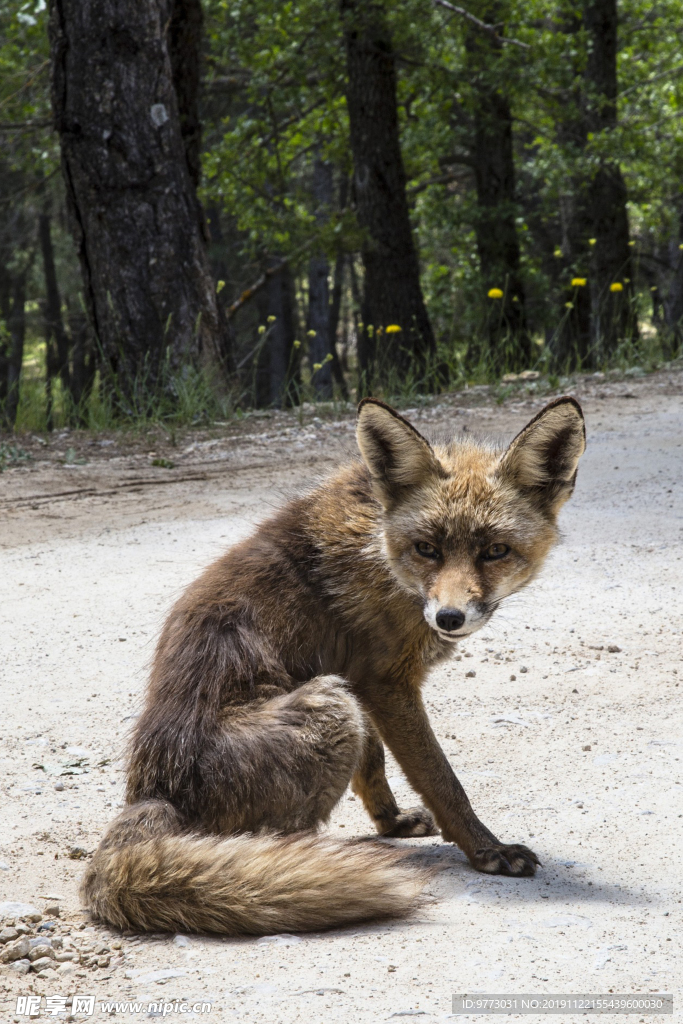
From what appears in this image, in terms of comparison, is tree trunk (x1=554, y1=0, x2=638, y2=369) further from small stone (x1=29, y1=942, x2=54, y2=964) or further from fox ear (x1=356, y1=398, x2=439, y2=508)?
small stone (x1=29, y1=942, x2=54, y2=964)

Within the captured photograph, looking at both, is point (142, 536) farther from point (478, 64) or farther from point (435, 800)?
point (478, 64)

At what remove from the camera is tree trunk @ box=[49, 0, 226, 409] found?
29.5ft

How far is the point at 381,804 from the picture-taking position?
3.86 metres

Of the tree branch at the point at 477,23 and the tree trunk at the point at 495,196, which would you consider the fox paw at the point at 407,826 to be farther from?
the tree branch at the point at 477,23

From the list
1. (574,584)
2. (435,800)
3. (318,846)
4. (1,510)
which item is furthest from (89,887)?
(1,510)

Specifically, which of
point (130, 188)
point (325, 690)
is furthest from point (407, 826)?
point (130, 188)

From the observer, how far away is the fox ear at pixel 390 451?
351 cm

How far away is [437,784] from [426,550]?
85 centimetres

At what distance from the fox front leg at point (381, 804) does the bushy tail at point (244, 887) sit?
90cm

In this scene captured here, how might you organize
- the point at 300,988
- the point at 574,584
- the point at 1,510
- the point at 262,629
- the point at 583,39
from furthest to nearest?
the point at 583,39
the point at 1,510
the point at 574,584
the point at 262,629
the point at 300,988

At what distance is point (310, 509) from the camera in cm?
389

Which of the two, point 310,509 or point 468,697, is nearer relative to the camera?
point 310,509

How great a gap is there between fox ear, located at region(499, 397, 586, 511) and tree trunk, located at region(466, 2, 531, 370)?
10.6 meters

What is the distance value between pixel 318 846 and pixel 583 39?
1356cm
